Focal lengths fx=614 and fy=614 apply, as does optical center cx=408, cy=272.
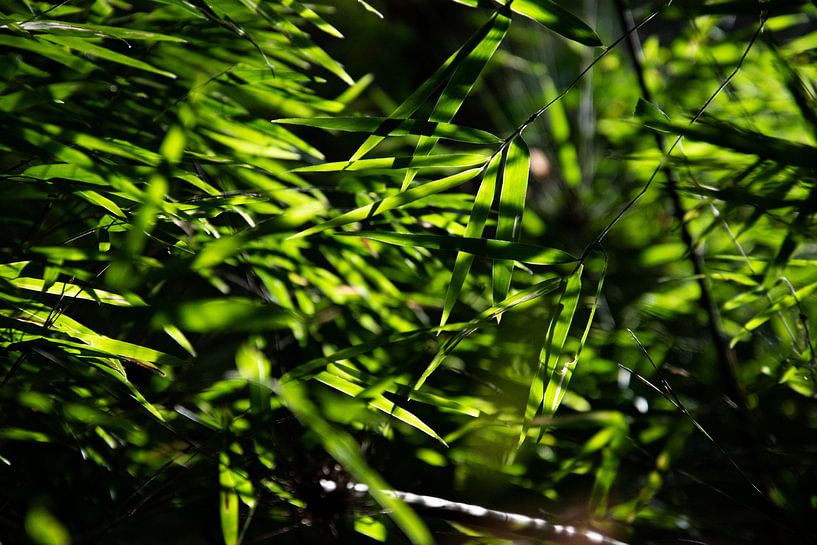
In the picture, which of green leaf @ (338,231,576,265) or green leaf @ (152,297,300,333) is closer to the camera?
green leaf @ (152,297,300,333)

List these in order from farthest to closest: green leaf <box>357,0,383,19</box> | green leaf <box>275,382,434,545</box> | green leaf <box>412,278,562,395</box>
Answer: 1. green leaf <box>357,0,383,19</box>
2. green leaf <box>412,278,562,395</box>
3. green leaf <box>275,382,434,545</box>

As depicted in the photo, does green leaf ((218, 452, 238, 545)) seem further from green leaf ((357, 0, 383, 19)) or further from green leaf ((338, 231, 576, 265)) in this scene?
green leaf ((357, 0, 383, 19))

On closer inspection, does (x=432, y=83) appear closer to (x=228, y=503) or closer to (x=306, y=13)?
(x=306, y=13)

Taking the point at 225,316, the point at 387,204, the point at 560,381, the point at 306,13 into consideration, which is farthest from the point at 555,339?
the point at 306,13

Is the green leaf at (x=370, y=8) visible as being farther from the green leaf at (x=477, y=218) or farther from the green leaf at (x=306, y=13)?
the green leaf at (x=477, y=218)

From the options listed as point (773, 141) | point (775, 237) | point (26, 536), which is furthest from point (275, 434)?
point (775, 237)

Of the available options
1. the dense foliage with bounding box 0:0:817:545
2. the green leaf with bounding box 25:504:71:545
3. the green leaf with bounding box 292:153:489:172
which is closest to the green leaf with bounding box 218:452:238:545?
the dense foliage with bounding box 0:0:817:545

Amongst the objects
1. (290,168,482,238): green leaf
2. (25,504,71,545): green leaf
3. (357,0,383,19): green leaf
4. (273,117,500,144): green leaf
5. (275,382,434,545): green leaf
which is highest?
(357,0,383,19): green leaf
